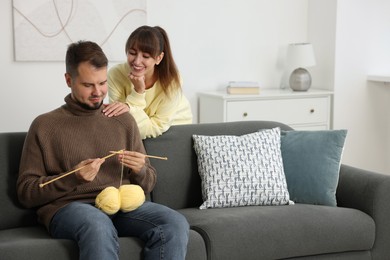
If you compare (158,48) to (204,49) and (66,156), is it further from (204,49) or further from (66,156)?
(204,49)

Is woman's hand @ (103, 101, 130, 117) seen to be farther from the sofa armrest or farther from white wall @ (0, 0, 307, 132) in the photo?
white wall @ (0, 0, 307, 132)

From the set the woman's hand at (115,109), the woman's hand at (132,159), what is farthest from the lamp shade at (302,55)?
the woman's hand at (132,159)

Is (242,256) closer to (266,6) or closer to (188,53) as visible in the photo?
(188,53)

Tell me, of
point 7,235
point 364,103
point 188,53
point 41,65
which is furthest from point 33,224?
point 364,103

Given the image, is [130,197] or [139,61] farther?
[139,61]

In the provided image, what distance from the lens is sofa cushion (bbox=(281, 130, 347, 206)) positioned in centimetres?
305

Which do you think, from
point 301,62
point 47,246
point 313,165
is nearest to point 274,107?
point 301,62

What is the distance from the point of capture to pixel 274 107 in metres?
4.68

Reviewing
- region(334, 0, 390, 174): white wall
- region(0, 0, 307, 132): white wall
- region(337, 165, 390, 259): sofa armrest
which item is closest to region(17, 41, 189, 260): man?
region(337, 165, 390, 259): sofa armrest

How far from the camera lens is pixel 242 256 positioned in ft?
8.77

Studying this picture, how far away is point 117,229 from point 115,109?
50 centimetres

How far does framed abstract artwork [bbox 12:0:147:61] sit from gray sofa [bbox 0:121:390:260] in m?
1.55

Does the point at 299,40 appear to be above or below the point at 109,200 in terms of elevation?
above

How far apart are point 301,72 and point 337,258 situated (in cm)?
223
